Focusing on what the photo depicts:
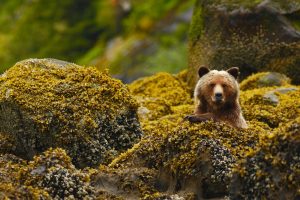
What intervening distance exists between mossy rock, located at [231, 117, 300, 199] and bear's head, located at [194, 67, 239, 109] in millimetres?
3136

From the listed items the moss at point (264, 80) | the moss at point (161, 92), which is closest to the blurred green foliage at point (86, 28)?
the moss at point (161, 92)

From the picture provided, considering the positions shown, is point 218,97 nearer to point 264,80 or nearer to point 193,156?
point 193,156

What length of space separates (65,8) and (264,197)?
49.8 metres

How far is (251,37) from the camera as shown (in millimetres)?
19453

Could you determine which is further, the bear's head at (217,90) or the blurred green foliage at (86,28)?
the blurred green foliage at (86,28)

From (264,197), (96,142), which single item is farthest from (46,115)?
(264,197)

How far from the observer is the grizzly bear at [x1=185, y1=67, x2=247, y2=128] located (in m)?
11.7

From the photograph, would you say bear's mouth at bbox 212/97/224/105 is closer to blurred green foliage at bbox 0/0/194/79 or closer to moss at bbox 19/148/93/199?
moss at bbox 19/148/93/199

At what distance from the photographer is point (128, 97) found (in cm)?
1234

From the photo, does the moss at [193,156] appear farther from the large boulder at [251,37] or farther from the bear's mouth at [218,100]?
the large boulder at [251,37]

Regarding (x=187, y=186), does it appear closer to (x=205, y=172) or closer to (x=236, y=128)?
(x=205, y=172)

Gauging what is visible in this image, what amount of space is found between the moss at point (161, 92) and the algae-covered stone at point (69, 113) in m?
4.25

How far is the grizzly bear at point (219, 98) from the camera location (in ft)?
38.5

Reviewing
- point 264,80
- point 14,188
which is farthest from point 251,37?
point 14,188
